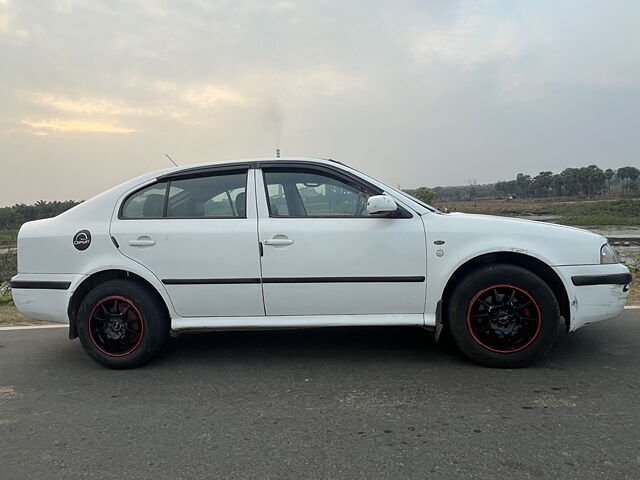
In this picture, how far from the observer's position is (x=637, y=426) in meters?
A: 2.74

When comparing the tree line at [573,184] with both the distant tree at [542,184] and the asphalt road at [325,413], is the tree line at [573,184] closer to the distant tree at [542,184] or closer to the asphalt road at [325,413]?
the distant tree at [542,184]

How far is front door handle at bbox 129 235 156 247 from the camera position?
384 centimetres

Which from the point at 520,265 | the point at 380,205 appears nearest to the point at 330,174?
the point at 380,205

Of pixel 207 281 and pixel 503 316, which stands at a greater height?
pixel 207 281

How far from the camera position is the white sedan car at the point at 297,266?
3.68m

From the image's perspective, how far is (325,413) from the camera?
119 inches

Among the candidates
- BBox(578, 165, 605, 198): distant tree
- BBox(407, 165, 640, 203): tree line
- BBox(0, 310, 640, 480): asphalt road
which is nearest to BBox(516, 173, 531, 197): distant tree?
BBox(407, 165, 640, 203): tree line

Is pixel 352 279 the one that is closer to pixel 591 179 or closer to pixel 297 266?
pixel 297 266

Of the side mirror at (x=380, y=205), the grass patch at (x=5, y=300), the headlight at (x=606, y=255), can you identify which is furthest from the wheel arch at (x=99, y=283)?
the grass patch at (x=5, y=300)

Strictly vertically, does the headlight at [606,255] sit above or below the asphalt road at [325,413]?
above

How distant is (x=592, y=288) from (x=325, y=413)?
2.25 metres

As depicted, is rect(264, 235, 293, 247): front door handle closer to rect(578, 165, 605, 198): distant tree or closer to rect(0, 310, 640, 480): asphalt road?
rect(0, 310, 640, 480): asphalt road

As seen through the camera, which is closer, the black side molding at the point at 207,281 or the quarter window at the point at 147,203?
the black side molding at the point at 207,281

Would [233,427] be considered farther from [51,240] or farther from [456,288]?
[51,240]
